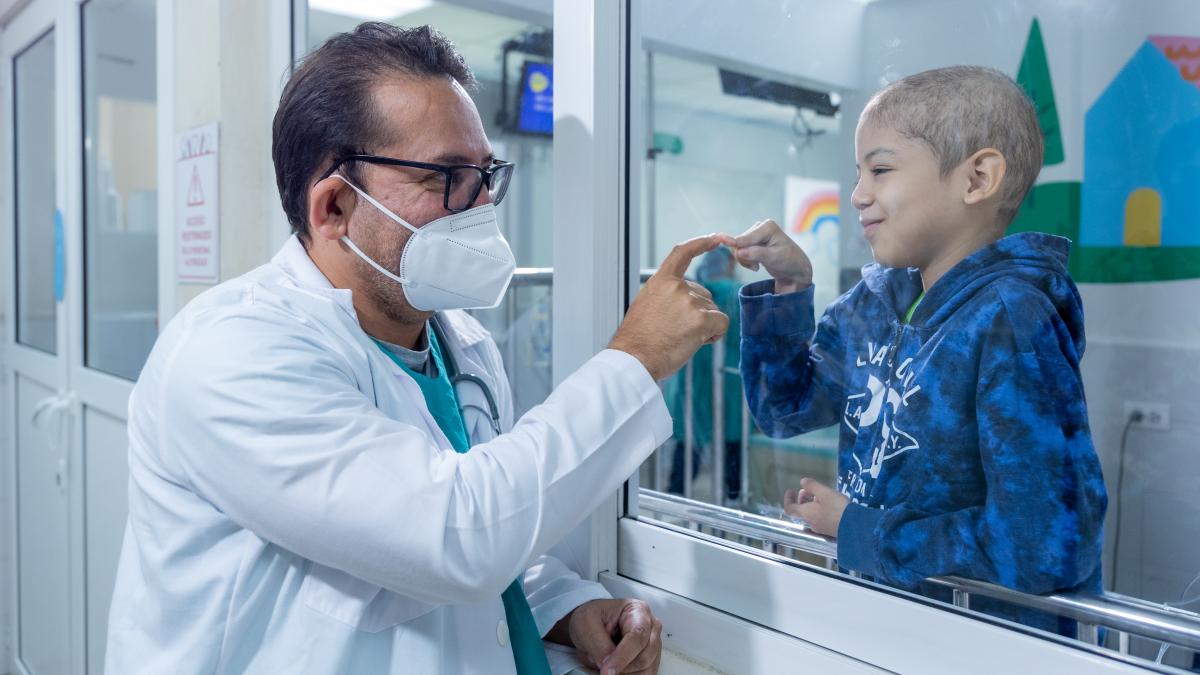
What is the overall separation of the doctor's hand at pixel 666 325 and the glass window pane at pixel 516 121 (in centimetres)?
95

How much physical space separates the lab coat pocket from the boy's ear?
2.09 ft

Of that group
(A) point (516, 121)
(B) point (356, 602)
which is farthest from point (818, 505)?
(A) point (516, 121)

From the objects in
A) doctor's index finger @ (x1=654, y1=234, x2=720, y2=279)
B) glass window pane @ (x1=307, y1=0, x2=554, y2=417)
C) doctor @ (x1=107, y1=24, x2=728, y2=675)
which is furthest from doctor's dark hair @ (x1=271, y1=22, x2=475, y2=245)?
glass window pane @ (x1=307, y1=0, x2=554, y2=417)

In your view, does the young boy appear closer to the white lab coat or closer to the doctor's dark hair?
the white lab coat

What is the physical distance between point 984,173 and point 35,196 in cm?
311

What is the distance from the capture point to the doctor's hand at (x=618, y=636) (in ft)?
3.42

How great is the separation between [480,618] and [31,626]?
265 centimetres

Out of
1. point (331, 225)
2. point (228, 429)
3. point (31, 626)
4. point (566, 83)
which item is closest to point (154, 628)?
point (228, 429)

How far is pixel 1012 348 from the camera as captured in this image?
819 mm

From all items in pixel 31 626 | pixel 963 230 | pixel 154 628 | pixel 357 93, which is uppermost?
pixel 357 93

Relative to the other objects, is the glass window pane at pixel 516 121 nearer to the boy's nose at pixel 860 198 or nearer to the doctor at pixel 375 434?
the doctor at pixel 375 434

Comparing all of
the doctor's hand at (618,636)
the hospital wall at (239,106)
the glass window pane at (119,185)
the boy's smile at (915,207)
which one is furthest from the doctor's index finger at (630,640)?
the glass window pane at (119,185)

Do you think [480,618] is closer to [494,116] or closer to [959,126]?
[959,126]

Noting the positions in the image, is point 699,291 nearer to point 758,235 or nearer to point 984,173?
point 758,235
